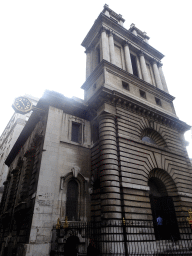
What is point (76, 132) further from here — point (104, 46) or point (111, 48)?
point (111, 48)

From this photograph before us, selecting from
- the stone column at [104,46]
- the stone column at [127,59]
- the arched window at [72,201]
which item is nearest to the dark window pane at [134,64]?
the stone column at [127,59]

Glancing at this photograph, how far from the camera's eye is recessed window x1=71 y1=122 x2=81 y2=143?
17828mm

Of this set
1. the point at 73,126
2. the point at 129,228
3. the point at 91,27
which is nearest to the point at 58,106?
the point at 73,126

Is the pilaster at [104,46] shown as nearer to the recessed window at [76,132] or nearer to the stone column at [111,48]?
the stone column at [111,48]

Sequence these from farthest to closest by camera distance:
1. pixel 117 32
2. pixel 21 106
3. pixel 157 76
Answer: pixel 157 76, pixel 117 32, pixel 21 106

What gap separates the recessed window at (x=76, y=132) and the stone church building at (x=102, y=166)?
0.10 meters

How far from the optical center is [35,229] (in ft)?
38.8

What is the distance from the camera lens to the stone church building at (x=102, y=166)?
1292cm

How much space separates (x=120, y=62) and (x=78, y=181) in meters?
15.9

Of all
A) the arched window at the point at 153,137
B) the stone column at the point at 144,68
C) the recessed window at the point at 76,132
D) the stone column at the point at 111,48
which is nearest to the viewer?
the recessed window at the point at 76,132

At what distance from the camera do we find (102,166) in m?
14.3

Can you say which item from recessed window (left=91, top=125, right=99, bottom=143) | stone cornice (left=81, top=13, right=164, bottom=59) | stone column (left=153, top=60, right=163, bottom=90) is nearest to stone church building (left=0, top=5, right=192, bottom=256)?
recessed window (left=91, top=125, right=99, bottom=143)

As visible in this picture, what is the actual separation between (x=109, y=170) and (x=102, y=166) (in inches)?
29.6

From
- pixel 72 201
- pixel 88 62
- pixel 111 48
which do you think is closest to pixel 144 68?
pixel 111 48
